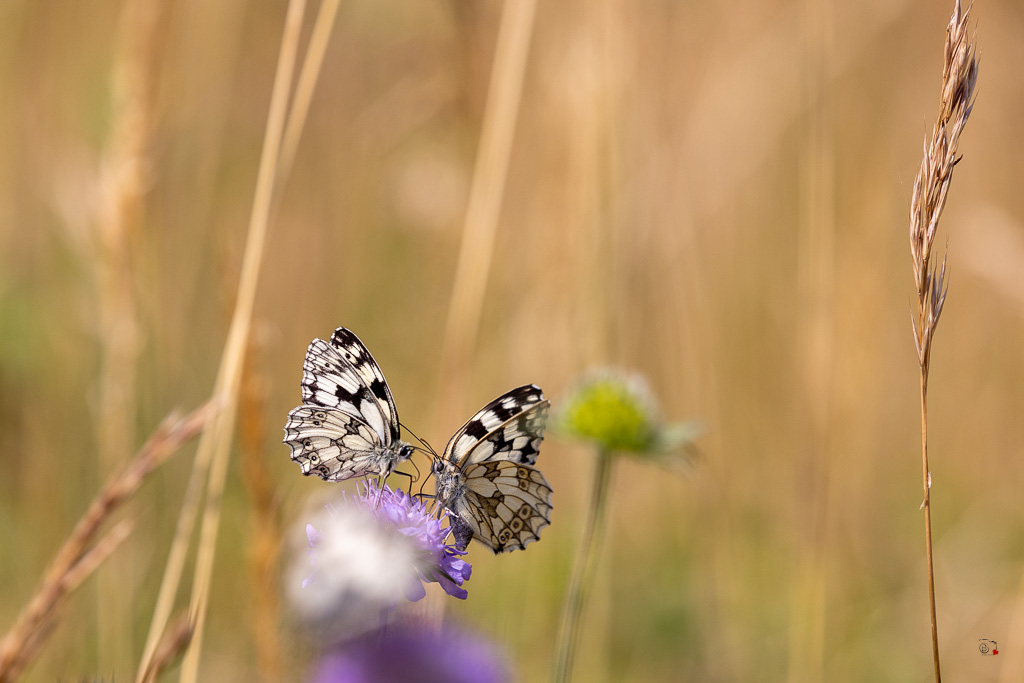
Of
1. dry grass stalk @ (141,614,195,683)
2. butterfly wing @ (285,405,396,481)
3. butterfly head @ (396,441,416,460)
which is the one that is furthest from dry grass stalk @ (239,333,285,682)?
dry grass stalk @ (141,614,195,683)

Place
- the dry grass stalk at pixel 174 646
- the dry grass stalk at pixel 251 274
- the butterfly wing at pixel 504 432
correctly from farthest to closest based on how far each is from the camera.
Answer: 1. the dry grass stalk at pixel 251 274
2. the butterfly wing at pixel 504 432
3. the dry grass stalk at pixel 174 646

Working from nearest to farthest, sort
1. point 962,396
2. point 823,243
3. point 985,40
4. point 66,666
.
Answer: point 823,243, point 66,666, point 985,40, point 962,396

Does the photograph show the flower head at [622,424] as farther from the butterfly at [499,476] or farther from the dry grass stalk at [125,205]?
the dry grass stalk at [125,205]

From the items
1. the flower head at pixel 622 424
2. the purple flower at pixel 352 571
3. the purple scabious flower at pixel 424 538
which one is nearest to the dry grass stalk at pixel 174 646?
the purple flower at pixel 352 571

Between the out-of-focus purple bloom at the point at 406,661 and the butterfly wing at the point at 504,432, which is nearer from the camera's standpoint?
the out-of-focus purple bloom at the point at 406,661

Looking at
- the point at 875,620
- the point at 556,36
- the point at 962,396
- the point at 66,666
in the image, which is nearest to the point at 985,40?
the point at 962,396

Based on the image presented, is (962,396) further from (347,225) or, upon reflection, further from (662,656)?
(347,225)

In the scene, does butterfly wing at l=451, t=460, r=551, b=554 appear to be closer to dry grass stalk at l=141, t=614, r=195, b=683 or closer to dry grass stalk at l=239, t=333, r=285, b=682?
dry grass stalk at l=239, t=333, r=285, b=682
